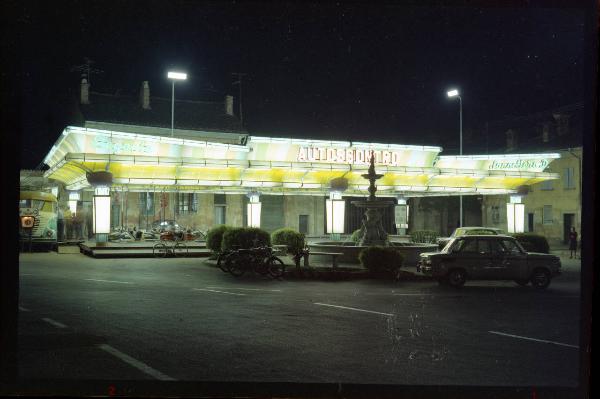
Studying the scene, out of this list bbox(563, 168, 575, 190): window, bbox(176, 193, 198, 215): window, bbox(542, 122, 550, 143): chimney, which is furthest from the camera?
bbox(176, 193, 198, 215): window

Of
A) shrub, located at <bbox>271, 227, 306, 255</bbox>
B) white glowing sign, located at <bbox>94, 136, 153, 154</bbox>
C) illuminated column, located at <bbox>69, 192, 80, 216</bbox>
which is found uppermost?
white glowing sign, located at <bbox>94, 136, 153, 154</bbox>

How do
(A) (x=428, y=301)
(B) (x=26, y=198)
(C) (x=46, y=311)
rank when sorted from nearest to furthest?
(C) (x=46, y=311), (A) (x=428, y=301), (B) (x=26, y=198)

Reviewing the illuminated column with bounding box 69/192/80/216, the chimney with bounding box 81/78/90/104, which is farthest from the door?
the chimney with bounding box 81/78/90/104

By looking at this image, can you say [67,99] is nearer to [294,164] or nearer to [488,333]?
[294,164]

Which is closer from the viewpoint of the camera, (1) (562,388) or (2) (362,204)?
(1) (562,388)

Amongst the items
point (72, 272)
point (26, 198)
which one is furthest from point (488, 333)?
point (26, 198)

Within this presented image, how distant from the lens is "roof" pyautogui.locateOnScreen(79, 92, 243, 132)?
53.2 m

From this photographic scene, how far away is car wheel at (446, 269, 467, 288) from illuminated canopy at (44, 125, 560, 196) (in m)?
16.8

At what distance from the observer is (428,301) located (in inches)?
597

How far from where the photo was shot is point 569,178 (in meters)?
46.9

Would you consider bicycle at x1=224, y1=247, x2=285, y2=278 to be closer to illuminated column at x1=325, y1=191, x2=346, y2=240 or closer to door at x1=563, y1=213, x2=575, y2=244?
illuminated column at x1=325, y1=191, x2=346, y2=240

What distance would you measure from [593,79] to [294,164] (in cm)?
2978

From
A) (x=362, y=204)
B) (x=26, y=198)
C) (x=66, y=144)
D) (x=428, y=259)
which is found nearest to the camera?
(x=428, y=259)

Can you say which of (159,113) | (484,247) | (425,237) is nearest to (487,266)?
(484,247)
